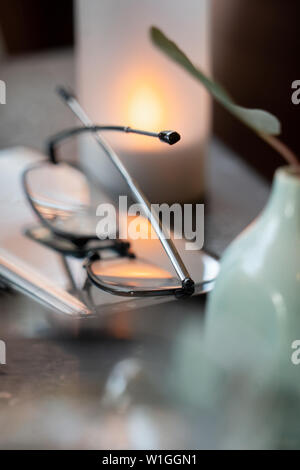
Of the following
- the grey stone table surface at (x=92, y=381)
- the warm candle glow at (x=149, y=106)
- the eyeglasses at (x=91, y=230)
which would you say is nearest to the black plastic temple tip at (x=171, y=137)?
the eyeglasses at (x=91, y=230)

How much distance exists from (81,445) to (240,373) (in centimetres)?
9

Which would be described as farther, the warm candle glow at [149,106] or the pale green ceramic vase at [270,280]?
the warm candle glow at [149,106]

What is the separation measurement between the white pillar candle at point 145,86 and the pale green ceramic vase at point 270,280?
29 cm

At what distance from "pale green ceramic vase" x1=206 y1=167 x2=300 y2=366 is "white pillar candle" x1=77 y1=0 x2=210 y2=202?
0.29m

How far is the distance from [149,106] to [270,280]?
33 cm

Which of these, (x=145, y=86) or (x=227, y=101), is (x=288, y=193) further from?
(x=145, y=86)

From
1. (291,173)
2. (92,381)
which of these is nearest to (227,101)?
(291,173)

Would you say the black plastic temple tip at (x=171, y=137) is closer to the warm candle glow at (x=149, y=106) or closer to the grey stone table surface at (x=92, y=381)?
the grey stone table surface at (x=92, y=381)

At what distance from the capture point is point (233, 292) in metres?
0.31

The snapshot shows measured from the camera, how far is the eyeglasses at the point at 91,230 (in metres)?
0.39

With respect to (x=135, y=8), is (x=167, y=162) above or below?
below

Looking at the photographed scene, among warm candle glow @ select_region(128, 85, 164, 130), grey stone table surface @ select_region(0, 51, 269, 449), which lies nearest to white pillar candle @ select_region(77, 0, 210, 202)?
warm candle glow @ select_region(128, 85, 164, 130)
